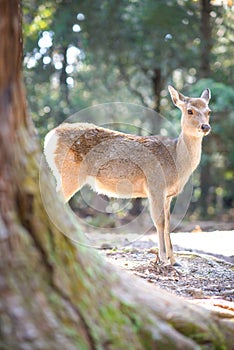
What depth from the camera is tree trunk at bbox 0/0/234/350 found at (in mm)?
2850

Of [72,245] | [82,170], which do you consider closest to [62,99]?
[82,170]

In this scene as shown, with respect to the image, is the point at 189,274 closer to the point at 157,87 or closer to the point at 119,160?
the point at 119,160

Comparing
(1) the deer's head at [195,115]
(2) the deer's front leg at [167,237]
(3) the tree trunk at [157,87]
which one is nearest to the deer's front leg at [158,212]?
(2) the deer's front leg at [167,237]

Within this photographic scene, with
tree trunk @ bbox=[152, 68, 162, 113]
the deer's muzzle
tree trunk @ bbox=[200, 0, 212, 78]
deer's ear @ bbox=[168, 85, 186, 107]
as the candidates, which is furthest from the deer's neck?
tree trunk @ bbox=[152, 68, 162, 113]

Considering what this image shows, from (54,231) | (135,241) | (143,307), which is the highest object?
(54,231)

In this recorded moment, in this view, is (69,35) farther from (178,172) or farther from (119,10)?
(178,172)

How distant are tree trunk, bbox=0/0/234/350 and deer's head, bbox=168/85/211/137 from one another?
160 inches

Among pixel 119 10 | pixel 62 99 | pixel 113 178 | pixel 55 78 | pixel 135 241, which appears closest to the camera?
pixel 113 178

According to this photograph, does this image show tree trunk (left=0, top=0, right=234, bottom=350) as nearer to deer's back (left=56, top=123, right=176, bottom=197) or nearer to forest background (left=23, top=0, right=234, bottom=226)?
deer's back (left=56, top=123, right=176, bottom=197)

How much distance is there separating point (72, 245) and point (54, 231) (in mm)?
176

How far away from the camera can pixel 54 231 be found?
3168mm

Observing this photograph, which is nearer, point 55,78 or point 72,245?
point 72,245

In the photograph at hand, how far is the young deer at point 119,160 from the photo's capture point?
741 cm

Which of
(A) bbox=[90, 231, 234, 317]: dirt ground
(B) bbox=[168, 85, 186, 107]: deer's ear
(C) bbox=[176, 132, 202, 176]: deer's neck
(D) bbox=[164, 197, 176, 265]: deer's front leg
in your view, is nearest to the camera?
(A) bbox=[90, 231, 234, 317]: dirt ground
